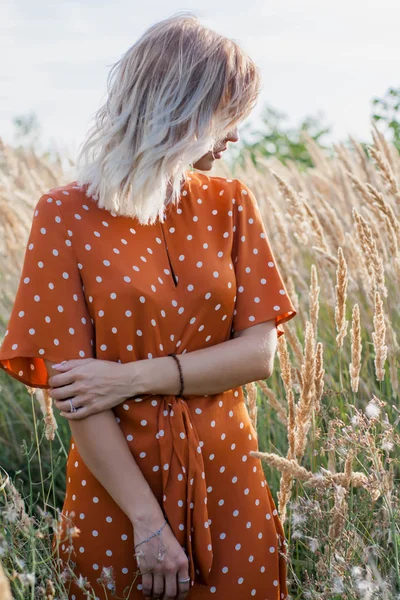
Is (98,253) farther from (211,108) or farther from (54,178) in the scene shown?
(54,178)

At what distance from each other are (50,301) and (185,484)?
0.51 meters

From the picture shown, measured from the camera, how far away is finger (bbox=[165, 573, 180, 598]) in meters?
1.76

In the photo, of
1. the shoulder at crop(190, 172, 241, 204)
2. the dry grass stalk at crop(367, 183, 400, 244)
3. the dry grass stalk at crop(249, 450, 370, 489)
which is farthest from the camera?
the dry grass stalk at crop(367, 183, 400, 244)

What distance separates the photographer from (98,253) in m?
1.81

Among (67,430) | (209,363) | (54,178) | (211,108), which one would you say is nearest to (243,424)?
(209,363)

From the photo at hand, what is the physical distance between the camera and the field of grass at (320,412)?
5.75ft

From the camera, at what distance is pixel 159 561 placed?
1.76 m

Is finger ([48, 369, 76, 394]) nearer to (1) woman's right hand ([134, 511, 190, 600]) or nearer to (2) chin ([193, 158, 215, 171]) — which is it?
(1) woman's right hand ([134, 511, 190, 600])

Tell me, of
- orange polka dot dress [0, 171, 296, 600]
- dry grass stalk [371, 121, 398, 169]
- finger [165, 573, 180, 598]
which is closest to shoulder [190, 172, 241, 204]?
orange polka dot dress [0, 171, 296, 600]

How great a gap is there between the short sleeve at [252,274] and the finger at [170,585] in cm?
58

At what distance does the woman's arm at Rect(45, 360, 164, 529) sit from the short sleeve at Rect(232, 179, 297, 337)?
41 centimetres

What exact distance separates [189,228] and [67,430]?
132cm

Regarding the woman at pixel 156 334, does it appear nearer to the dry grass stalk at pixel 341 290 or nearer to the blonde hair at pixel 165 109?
the blonde hair at pixel 165 109

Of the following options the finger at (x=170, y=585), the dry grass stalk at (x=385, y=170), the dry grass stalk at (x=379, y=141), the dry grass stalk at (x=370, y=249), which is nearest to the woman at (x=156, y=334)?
the finger at (x=170, y=585)
